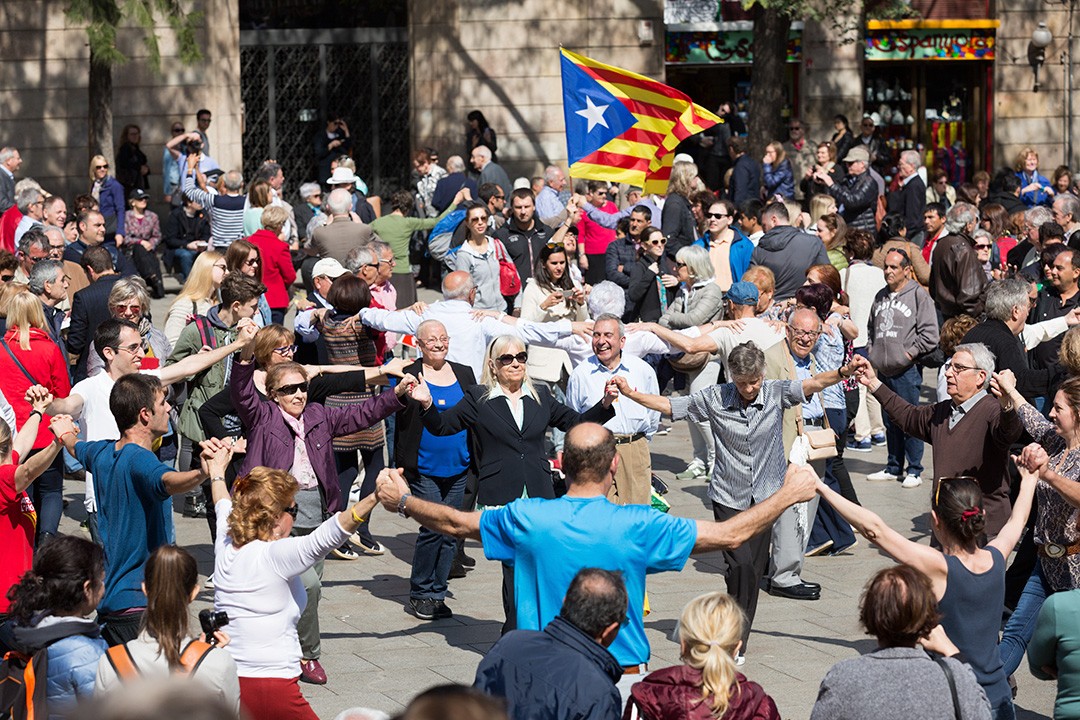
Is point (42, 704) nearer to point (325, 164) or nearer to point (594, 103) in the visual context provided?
point (594, 103)

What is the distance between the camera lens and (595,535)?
5.93 metres

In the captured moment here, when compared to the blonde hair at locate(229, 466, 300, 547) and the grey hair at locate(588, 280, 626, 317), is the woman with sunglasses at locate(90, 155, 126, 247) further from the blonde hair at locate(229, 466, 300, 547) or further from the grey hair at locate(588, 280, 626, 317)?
the blonde hair at locate(229, 466, 300, 547)

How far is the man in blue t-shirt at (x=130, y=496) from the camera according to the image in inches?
267

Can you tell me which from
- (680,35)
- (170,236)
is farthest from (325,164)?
(680,35)

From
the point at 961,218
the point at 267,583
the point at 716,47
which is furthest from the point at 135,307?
the point at 716,47

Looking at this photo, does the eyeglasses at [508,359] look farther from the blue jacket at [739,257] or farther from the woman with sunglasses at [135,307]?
the blue jacket at [739,257]

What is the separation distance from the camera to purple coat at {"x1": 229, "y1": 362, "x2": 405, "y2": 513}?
8523 millimetres

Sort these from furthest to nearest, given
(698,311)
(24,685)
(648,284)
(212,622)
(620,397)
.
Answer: (648,284) → (698,311) → (620,397) → (212,622) → (24,685)

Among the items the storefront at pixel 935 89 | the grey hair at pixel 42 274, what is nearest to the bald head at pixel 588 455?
the grey hair at pixel 42 274

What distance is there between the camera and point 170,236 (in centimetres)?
2056

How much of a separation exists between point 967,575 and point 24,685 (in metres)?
3.45

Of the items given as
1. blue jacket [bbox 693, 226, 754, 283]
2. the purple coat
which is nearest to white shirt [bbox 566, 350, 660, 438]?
the purple coat

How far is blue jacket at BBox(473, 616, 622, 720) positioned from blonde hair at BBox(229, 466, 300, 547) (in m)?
1.53

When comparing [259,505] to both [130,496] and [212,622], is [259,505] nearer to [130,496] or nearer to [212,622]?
[212,622]
